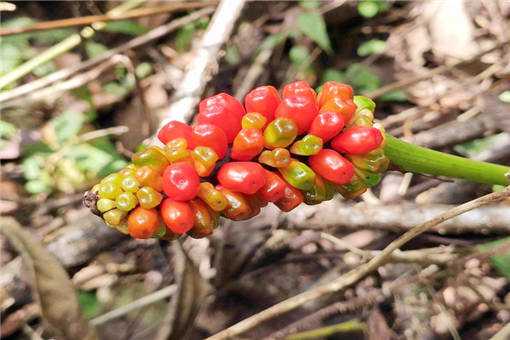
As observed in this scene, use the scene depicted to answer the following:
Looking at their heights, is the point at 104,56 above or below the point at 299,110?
below

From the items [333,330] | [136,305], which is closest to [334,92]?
[333,330]

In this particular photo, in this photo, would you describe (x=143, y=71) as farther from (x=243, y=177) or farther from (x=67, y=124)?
(x=243, y=177)

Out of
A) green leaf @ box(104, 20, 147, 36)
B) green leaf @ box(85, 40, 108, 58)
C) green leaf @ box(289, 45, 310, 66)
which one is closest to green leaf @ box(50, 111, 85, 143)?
green leaf @ box(85, 40, 108, 58)

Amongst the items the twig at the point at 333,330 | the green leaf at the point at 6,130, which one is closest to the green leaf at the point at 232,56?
the green leaf at the point at 6,130

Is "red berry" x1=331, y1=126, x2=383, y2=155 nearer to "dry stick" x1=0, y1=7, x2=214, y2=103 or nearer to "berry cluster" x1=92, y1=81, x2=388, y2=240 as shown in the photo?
"berry cluster" x1=92, y1=81, x2=388, y2=240

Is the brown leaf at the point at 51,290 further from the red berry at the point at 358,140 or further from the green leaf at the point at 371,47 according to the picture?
the green leaf at the point at 371,47

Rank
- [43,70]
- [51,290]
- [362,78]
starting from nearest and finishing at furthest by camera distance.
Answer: [51,290] → [362,78] → [43,70]
